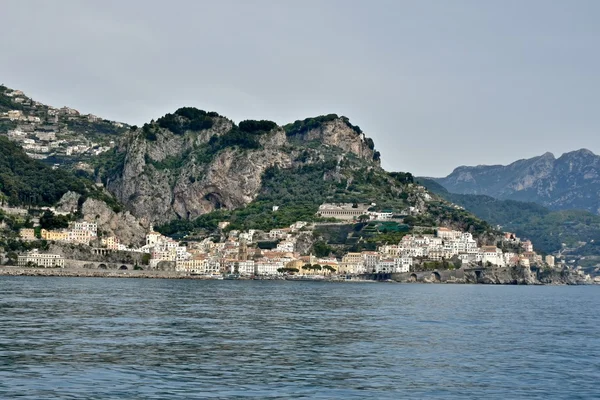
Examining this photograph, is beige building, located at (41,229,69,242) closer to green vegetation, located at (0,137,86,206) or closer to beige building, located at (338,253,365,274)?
green vegetation, located at (0,137,86,206)

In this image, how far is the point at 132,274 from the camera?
169 meters

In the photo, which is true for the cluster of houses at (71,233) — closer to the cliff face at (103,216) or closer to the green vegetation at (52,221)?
the green vegetation at (52,221)

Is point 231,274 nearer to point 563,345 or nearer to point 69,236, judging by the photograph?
point 69,236

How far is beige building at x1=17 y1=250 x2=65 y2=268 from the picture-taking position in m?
160

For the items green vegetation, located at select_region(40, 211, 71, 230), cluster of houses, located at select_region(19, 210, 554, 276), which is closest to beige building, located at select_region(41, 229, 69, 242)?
green vegetation, located at select_region(40, 211, 71, 230)

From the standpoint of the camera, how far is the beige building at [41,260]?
160 m

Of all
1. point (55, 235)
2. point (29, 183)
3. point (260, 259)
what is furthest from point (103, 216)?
point (260, 259)

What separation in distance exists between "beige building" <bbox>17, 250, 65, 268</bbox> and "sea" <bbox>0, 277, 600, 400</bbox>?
294 ft

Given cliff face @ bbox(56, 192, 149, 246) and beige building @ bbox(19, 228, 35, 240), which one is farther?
cliff face @ bbox(56, 192, 149, 246)

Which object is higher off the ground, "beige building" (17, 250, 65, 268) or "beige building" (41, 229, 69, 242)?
"beige building" (41, 229, 69, 242)

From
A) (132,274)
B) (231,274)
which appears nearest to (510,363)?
(132,274)

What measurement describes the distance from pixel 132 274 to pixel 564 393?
455 ft

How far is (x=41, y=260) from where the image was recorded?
535 feet

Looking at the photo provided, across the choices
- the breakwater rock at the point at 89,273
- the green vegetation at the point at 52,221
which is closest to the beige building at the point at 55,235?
the green vegetation at the point at 52,221
